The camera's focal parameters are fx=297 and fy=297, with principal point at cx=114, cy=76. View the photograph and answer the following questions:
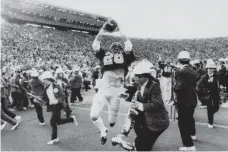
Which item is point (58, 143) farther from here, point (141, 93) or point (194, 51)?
point (194, 51)

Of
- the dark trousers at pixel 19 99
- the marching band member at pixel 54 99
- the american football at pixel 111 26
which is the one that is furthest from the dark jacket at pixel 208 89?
the dark trousers at pixel 19 99

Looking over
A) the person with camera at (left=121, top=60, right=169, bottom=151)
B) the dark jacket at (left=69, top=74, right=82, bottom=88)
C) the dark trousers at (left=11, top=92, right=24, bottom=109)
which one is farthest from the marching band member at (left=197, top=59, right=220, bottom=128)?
the dark trousers at (left=11, top=92, right=24, bottom=109)

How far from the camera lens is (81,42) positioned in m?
39.3

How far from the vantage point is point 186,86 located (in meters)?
5.50

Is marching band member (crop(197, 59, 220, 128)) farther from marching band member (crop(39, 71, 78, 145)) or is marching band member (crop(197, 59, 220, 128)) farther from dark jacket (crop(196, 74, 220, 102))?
marching band member (crop(39, 71, 78, 145))

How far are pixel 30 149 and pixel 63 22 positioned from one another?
37.8 meters

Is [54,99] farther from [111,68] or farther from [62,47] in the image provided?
[62,47]

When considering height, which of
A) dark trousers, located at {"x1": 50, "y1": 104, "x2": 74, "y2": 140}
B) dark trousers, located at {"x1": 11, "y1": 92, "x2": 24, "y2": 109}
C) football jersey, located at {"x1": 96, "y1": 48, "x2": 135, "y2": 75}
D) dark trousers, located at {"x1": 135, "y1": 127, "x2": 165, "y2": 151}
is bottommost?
dark trousers, located at {"x1": 11, "y1": 92, "x2": 24, "y2": 109}

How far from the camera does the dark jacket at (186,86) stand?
547 centimetres

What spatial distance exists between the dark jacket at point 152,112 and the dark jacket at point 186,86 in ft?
5.77

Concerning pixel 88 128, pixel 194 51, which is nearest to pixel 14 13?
pixel 194 51

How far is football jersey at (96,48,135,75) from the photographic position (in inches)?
217

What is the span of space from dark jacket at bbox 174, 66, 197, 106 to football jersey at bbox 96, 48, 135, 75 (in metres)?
1.00

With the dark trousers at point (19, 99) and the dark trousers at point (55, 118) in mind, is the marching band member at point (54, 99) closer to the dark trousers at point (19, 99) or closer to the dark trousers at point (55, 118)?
the dark trousers at point (55, 118)
